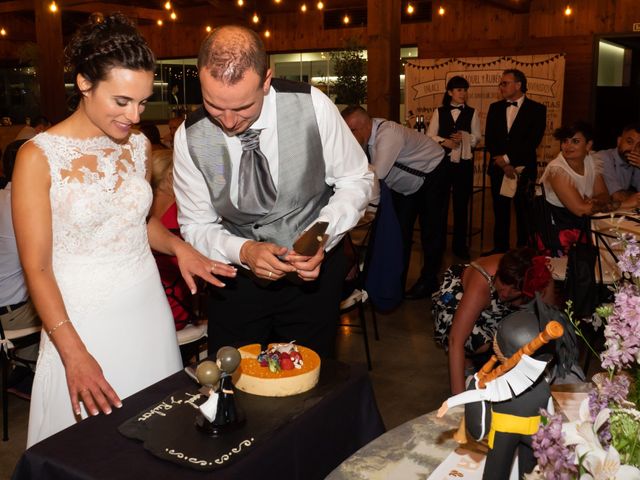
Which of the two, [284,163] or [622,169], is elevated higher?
[284,163]

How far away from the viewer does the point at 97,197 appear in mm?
2023

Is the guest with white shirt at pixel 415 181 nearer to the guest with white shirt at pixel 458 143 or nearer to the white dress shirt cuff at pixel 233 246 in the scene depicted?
the guest with white shirt at pixel 458 143

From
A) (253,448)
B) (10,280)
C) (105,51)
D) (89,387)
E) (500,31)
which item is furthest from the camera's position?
(500,31)

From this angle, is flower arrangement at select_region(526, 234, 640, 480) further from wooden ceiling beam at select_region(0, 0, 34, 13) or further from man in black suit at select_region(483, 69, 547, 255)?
wooden ceiling beam at select_region(0, 0, 34, 13)

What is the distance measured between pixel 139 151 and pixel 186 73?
11954 mm

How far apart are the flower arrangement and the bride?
1082 millimetres

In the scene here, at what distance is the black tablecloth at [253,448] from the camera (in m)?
1.38

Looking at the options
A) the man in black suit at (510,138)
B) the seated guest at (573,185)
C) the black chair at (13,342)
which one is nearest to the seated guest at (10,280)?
the black chair at (13,342)

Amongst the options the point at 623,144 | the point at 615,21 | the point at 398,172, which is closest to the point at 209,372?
the point at 398,172

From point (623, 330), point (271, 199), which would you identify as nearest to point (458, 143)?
point (271, 199)

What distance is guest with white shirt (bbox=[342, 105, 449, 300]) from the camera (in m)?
4.83

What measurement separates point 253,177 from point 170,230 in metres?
1.37

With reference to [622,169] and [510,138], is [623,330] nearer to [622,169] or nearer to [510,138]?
[622,169]

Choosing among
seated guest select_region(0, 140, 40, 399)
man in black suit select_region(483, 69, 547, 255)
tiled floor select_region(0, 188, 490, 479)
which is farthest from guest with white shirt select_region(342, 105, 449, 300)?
seated guest select_region(0, 140, 40, 399)
